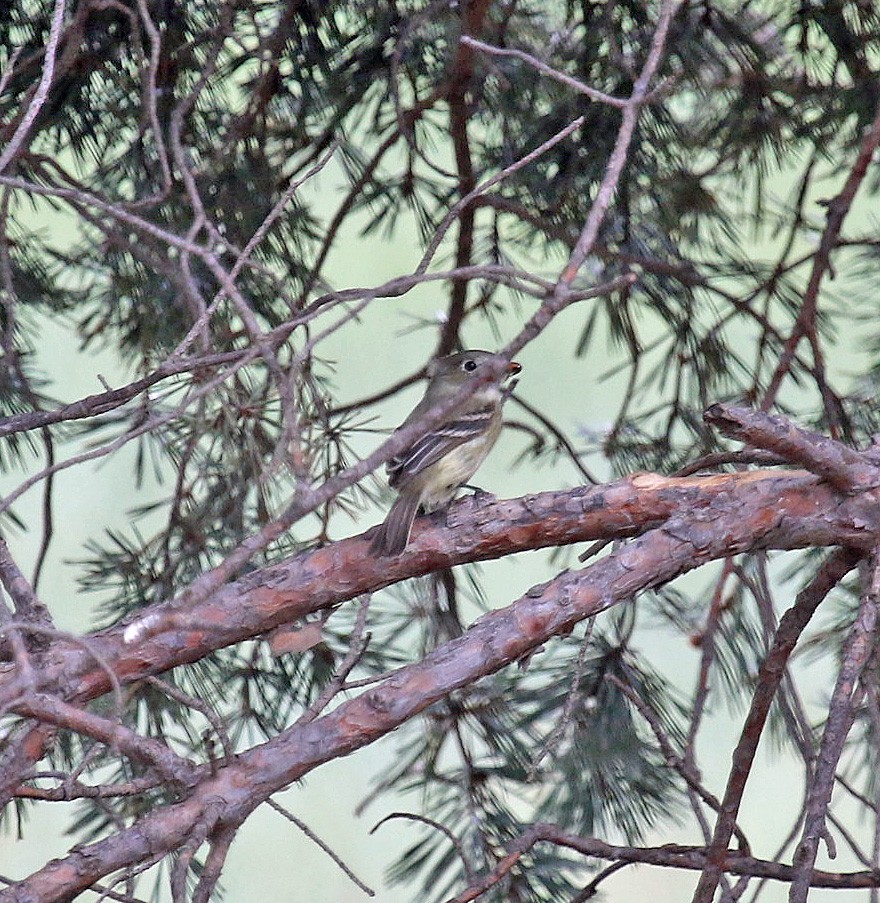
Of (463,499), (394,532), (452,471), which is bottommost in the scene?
(394,532)

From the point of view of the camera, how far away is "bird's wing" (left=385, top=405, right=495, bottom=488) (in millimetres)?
2105

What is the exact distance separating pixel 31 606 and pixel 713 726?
374 centimetres

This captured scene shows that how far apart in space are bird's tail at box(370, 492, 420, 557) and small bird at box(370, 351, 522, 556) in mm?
146

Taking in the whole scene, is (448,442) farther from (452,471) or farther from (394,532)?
(394,532)

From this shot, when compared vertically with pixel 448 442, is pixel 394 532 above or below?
→ below

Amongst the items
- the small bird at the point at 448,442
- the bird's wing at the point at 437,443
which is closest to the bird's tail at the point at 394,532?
the small bird at the point at 448,442

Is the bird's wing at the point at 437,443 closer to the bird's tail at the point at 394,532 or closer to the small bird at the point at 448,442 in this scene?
the small bird at the point at 448,442

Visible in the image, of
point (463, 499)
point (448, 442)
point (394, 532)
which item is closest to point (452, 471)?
point (448, 442)

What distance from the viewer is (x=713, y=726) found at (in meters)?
4.77

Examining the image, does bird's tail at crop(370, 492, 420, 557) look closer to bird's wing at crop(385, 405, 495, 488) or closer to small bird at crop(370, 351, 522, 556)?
small bird at crop(370, 351, 522, 556)

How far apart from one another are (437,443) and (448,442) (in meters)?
A: 0.03

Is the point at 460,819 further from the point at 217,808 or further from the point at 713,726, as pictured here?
the point at 713,726

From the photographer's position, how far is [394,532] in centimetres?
155

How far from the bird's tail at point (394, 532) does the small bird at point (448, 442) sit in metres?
0.15
